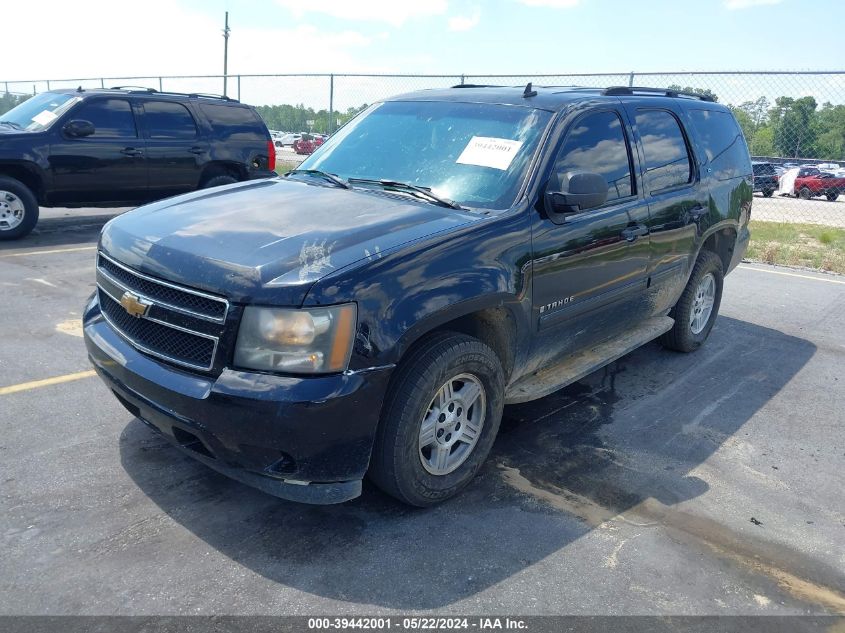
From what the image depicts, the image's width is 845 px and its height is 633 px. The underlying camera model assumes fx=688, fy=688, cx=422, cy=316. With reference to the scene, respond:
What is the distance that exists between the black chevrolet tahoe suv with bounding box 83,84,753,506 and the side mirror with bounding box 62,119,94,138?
6.12 m

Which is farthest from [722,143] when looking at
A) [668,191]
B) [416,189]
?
[416,189]

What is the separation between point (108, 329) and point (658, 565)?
282cm

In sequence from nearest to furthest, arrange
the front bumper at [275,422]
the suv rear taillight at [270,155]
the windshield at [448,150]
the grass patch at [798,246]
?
the front bumper at [275,422], the windshield at [448,150], the grass patch at [798,246], the suv rear taillight at [270,155]

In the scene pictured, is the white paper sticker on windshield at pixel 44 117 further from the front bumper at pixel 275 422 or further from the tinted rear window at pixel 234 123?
the front bumper at pixel 275 422

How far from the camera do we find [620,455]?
4.02m

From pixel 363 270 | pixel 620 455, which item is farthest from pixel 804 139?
pixel 363 270

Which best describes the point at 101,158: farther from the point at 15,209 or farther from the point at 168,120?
the point at 15,209

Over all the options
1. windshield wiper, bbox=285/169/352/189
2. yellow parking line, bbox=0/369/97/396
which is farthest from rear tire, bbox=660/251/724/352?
yellow parking line, bbox=0/369/97/396

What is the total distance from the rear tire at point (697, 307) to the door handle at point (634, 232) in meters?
1.27

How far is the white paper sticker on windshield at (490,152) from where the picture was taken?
379 centimetres

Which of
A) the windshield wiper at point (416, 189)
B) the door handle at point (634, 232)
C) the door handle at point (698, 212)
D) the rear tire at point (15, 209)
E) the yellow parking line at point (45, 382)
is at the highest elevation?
the windshield wiper at point (416, 189)

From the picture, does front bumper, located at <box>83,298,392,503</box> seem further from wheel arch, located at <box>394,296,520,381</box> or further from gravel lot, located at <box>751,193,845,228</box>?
gravel lot, located at <box>751,193,845,228</box>

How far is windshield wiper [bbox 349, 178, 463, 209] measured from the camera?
141 inches

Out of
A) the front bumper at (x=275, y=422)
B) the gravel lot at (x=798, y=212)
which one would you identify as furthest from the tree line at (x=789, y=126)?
the front bumper at (x=275, y=422)
